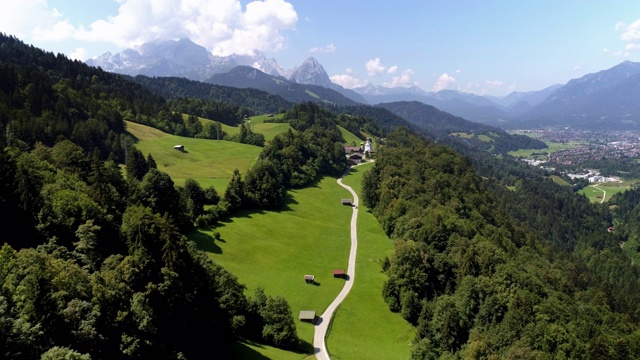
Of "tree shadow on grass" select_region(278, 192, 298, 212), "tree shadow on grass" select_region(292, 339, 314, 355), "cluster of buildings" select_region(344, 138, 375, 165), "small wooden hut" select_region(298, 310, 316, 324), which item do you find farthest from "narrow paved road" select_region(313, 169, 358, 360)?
"cluster of buildings" select_region(344, 138, 375, 165)

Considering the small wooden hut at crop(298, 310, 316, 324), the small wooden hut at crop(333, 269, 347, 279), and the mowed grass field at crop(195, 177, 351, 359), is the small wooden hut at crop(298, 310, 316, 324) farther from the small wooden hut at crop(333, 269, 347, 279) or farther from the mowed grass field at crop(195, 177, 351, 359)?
the small wooden hut at crop(333, 269, 347, 279)

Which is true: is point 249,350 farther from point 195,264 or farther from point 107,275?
point 107,275

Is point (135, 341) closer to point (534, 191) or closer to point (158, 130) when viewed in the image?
point (158, 130)

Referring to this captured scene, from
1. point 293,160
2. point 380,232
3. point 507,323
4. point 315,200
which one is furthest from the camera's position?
point 293,160

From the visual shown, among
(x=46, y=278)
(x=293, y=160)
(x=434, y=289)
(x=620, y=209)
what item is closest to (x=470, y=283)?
(x=434, y=289)

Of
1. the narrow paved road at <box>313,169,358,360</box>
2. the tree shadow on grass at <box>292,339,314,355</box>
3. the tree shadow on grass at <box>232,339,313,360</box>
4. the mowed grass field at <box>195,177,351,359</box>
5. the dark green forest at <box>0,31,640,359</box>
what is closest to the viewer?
the dark green forest at <box>0,31,640,359</box>

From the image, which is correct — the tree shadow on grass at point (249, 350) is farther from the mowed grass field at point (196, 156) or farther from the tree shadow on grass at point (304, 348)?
the mowed grass field at point (196, 156)
